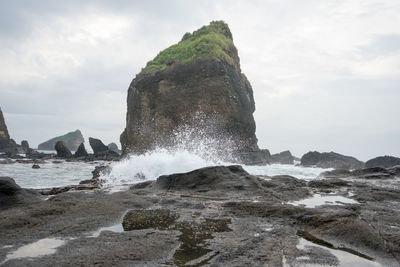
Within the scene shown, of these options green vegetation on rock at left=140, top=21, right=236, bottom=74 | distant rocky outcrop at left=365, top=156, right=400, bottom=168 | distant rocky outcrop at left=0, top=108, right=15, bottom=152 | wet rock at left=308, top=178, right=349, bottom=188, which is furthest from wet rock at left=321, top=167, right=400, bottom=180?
distant rocky outcrop at left=0, top=108, right=15, bottom=152

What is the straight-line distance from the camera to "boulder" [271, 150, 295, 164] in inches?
1839

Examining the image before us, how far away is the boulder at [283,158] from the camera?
46719 mm

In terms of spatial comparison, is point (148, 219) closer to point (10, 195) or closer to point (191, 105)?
point (10, 195)

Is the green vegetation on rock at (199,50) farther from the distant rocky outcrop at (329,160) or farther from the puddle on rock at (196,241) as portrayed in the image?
the puddle on rock at (196,241)

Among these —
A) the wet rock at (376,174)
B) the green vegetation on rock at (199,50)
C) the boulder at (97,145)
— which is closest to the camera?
the wet rock at (376,174)

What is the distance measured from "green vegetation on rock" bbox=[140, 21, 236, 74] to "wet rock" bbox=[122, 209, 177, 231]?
94.3 ft

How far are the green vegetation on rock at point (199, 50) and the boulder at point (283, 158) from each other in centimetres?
1922

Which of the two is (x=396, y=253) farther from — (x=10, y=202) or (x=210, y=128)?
(x=210, y=128)

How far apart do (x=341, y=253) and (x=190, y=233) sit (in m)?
1.65

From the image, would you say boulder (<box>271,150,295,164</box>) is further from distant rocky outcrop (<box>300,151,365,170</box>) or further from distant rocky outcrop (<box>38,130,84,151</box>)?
distant rocky outcrop (<box>38,130,84,151</box>)

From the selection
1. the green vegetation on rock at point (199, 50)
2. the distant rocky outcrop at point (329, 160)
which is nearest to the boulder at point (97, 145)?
the green vegetation on rock at point (199, 50)

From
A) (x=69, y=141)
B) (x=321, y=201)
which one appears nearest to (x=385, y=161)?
(x=321, y=201)

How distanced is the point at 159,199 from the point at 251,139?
27321 millimetres

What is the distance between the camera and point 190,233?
138 inches
